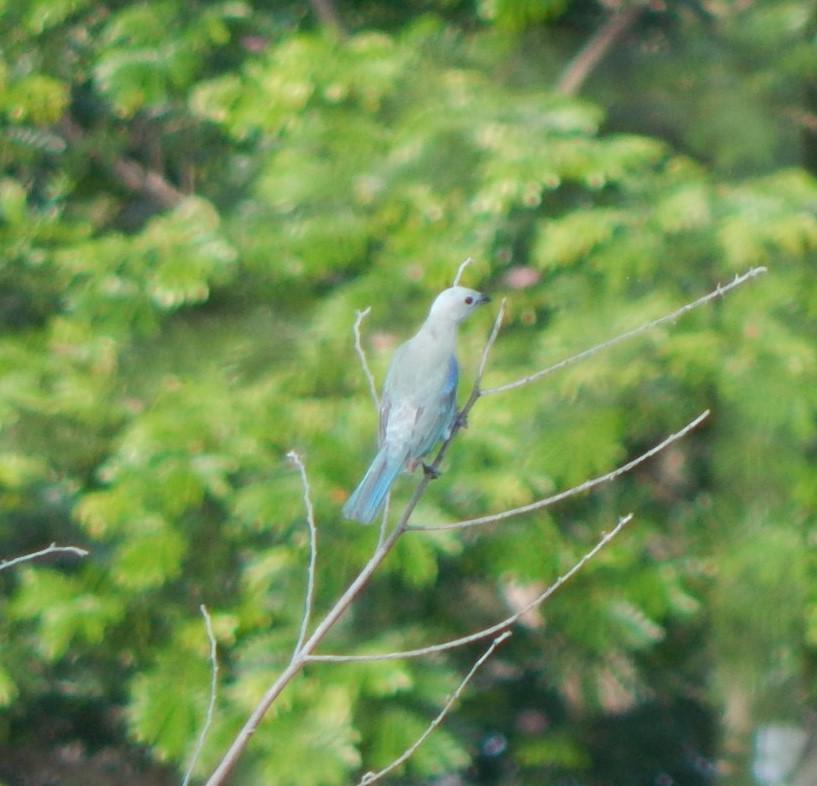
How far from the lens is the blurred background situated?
3.46 meters

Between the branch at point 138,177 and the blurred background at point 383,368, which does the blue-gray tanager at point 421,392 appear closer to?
the blurred background at point 383,368

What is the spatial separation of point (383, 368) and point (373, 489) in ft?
2.98

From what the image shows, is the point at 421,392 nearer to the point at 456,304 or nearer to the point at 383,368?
the point at 456,304

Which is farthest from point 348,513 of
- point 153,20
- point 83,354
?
point 153,20

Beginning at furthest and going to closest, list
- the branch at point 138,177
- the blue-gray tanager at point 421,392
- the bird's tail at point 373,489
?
the branch at point 138,177 < the blue-gray tanager at point 421,392 < the bird's tail at point 373,489

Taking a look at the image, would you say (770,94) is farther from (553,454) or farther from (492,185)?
(553,454)

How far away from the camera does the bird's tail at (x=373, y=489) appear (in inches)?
101

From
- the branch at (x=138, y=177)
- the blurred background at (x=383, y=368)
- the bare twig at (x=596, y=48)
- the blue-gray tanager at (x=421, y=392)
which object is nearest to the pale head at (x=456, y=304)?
the blue-gray tanager at (x=421, y=392)

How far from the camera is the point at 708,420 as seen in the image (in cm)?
385

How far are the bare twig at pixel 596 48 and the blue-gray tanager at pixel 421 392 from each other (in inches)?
53.6

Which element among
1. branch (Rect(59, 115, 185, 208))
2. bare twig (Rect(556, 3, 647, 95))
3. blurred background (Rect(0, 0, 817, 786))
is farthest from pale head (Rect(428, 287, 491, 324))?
branch (Rect(59, 115, 185, 208))

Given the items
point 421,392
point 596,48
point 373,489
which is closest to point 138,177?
point 596,48

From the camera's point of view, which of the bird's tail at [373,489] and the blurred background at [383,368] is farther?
the blurred background at [383,368]

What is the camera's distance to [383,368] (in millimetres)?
3539
